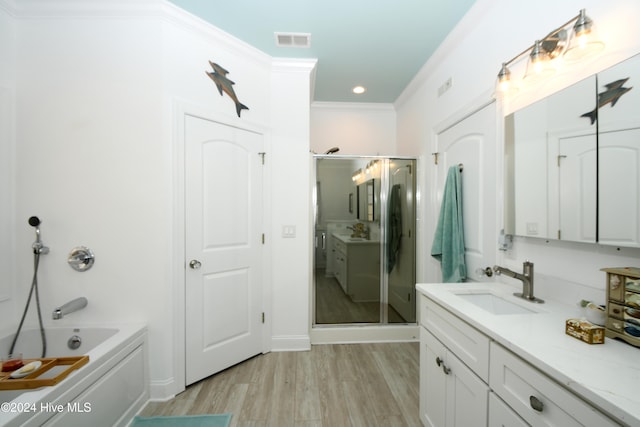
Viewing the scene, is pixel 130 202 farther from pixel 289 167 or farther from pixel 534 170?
pixel 534 170

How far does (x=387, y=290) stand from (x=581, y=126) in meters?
2.06

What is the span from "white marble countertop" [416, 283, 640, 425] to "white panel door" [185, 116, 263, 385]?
5.31 ft

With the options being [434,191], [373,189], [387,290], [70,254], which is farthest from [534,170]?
[70,254]

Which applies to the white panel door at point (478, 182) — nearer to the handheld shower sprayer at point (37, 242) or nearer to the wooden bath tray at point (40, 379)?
the wooden bath tray at point (40, 379)

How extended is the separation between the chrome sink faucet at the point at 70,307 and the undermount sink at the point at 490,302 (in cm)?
234

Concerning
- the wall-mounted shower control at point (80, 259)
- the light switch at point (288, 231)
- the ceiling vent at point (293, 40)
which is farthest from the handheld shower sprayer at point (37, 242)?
the ceiling vent at point (293, 40)

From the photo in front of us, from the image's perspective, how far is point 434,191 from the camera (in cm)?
249

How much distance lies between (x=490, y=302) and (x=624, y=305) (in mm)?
622

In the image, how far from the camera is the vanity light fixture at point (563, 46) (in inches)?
42.4

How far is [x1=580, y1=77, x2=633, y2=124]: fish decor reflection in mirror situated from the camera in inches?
38.7

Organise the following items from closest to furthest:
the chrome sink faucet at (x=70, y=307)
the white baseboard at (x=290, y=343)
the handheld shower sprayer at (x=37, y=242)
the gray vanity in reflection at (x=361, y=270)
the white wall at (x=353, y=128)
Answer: the chrome sink faucet at (x=70, y=307)
the handheld shower sprayer at (x=37, y=242)
the white baseboard at (x=290, y=343)
the gray vanity in reflection at (x=361, y=270)
the white wall at (x=353, y=128)

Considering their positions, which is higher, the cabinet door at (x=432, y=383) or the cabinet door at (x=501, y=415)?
the cabinet door at (x=501, y=415)

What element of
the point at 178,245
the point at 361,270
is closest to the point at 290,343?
the point at 361,270

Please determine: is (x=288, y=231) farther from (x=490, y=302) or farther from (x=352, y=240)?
(x=490, y=302)
